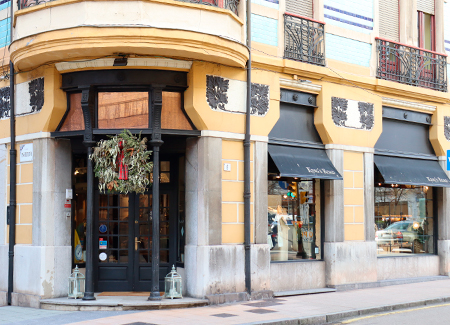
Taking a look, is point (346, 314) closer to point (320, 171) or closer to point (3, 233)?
point (320, 171)

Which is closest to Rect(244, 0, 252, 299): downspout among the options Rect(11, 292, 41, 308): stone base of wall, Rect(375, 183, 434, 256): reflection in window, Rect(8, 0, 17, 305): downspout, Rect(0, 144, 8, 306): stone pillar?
Rect(11, 292, 41, 308): stone base of wall

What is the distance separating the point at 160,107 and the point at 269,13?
3567 millimetres

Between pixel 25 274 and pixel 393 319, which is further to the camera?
pixel 25 274

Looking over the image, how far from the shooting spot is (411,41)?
53.4ft

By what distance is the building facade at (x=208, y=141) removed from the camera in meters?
11.3

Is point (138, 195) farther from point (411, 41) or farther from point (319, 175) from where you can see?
point (411, 41)

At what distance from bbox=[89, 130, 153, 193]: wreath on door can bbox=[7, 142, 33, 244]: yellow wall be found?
1799mm

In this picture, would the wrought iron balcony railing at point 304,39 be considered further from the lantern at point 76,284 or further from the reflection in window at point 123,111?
the lantern at point 76,284

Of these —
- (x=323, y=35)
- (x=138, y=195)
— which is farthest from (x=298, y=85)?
(x=138, y=195)

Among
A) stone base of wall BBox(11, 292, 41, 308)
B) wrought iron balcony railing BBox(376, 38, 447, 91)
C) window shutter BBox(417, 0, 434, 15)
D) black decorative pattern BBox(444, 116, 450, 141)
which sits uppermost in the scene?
window shutter BBox(417, 0, 434, 15)

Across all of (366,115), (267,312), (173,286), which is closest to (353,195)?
(366,115)

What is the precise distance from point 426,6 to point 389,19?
169 centimetres

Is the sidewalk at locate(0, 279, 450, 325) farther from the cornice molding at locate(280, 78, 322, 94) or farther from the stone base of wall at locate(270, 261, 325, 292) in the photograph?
the cornice molding at locate(280, 78, 322, 94)

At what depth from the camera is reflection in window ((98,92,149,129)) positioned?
11.5 metres
